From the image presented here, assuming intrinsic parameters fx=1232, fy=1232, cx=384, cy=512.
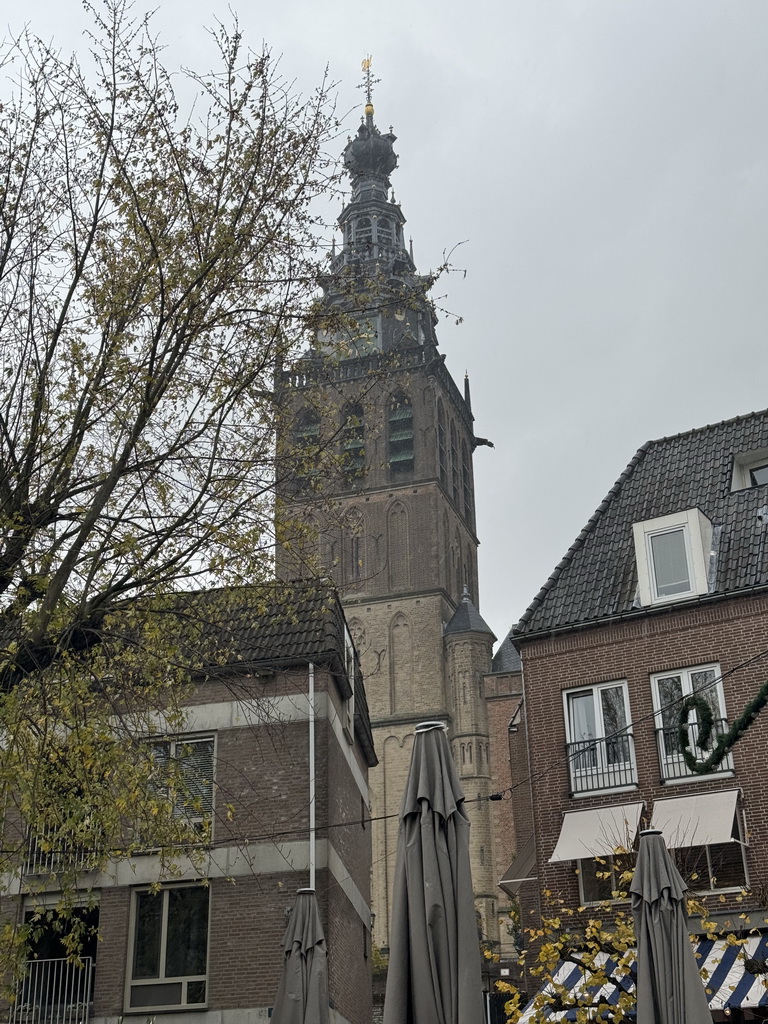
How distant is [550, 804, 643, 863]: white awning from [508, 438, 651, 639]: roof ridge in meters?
3.73

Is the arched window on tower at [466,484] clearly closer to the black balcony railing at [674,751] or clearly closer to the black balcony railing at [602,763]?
the black balcony railing at [602,763]

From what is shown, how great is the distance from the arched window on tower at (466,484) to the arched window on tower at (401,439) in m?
6.98

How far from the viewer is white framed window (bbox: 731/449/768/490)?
23594 millimetres

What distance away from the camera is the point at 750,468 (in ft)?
78.1

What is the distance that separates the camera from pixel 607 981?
16.1 meters

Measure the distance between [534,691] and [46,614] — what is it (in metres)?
12.7

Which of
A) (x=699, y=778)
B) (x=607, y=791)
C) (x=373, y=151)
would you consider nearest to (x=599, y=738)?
(x=607, y=791)

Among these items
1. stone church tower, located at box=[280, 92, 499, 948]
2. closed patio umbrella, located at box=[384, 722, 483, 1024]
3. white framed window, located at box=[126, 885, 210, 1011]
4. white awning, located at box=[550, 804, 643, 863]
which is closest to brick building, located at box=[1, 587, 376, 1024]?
white framed window, located at box=[126, 885, 210, 1011]

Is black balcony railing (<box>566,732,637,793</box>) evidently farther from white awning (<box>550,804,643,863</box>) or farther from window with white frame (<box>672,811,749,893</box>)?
window with white frame (<box>672,811,749,893</box>)

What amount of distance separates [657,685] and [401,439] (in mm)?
50399

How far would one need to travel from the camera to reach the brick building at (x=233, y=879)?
17.4 meters

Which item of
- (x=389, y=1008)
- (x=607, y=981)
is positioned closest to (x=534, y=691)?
(x=607, y=981)

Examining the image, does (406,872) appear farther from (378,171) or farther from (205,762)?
(378,171)

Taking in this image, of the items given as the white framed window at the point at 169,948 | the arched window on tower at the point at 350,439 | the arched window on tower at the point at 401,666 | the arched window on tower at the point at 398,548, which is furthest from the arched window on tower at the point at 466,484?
the arched window on tower at the point at 350,439
